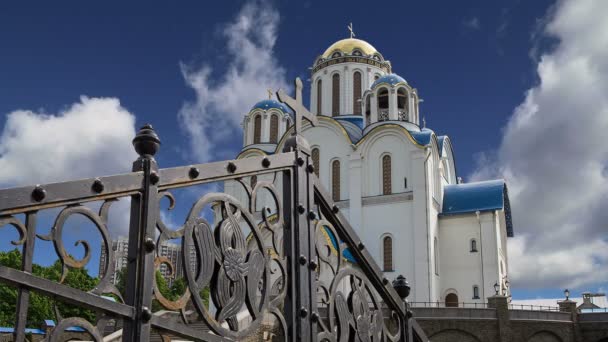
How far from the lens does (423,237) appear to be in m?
25.7

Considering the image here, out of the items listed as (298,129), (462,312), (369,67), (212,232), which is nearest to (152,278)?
(212,232)

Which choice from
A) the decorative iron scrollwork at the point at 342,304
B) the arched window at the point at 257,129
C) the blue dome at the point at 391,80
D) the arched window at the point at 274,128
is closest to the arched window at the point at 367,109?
the blue dome at the point at 391,80

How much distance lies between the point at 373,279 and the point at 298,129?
3.22ft

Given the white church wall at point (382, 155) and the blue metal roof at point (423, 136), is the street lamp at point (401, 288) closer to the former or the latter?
the white church wall at point (382, 155)

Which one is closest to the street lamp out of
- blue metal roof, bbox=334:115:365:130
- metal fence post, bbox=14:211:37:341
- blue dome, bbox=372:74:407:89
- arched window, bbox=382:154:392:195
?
metal fence post, bbox=14:211:37:341

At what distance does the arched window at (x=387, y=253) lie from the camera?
26.2 m

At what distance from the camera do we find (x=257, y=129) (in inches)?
1305

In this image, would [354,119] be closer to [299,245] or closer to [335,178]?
[335,178]

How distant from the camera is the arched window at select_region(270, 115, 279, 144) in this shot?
108 ft

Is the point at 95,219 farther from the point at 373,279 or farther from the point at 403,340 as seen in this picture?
the point at 403,340

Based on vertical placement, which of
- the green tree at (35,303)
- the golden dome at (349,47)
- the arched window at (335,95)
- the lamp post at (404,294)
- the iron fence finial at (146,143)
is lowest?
the lamp post at (404,294)

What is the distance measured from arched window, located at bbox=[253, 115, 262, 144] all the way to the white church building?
2017mm

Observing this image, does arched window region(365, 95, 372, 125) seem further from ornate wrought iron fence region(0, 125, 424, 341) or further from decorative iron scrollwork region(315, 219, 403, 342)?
decorative iron scrollwork region(315, 219, 403, 342)

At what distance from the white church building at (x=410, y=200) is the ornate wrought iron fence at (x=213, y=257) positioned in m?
22.9
